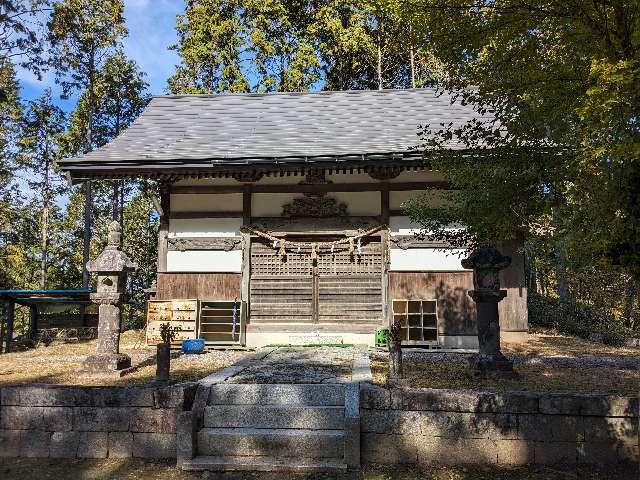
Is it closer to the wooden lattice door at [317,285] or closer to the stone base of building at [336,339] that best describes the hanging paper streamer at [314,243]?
the wooden lattice door at [317,285]

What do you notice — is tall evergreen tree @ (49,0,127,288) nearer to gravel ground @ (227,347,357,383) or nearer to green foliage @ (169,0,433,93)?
green foliage @ (169,0,433,93)

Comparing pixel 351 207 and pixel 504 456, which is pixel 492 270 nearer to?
pixel 504 456

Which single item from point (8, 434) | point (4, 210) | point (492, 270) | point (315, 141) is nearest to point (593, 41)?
point (492, 270)

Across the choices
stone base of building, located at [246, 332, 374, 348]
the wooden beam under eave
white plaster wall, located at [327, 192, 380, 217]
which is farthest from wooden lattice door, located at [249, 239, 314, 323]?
white plaster wall, located at [327, 192, 380, 217]

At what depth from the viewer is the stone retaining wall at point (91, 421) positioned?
5250 millimetres

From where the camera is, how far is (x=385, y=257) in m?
11.1

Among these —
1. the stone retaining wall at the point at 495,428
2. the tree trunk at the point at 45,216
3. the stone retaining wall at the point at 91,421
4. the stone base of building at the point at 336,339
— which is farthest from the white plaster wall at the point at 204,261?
the tree trunk at the point at 45,216

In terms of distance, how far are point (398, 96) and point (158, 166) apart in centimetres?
824

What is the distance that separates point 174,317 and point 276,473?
6974 millimetres

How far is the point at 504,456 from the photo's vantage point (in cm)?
495

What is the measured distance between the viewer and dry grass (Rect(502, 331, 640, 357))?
9674mm

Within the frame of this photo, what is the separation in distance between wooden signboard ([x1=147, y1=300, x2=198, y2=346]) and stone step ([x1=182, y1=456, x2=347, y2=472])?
20.5 ft

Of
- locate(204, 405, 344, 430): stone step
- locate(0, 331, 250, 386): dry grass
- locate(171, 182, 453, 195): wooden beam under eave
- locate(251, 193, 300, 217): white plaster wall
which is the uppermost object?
locate(171, 182, 453, 195): wooden beam under eave

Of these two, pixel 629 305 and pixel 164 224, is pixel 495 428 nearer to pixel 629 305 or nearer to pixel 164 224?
pixel 164 224
